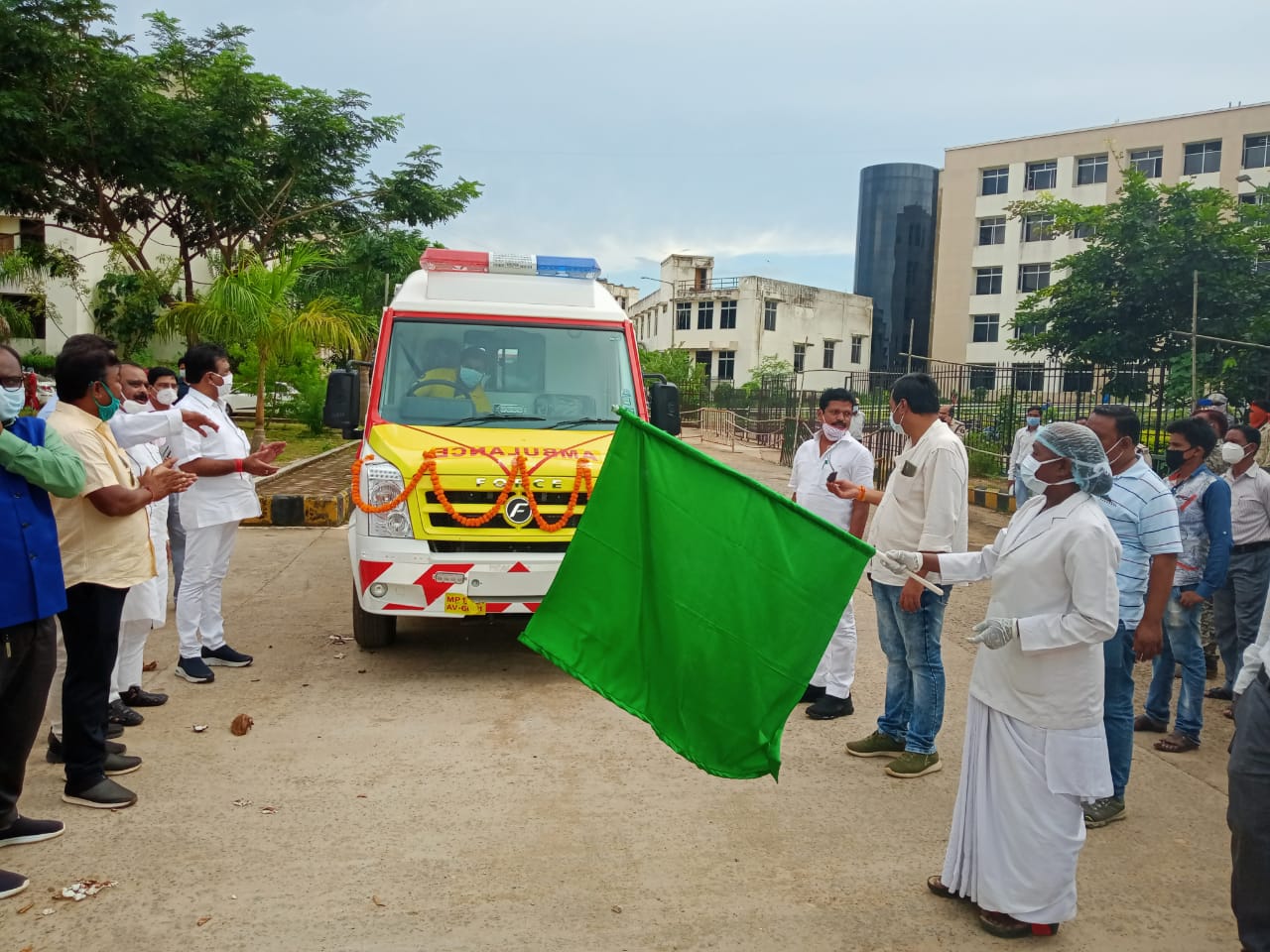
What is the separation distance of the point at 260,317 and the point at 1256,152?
1595 inches

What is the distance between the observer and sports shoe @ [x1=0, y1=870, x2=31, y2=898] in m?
3.46

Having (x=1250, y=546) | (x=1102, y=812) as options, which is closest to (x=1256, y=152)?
(x=1250, y=546)

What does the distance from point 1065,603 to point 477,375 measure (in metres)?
4.45

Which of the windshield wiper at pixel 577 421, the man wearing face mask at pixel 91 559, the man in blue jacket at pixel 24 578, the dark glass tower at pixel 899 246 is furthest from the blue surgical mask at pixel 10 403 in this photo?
the dark glass tower at pixel 899 246

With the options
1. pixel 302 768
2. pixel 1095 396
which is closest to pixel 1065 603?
pixel 302 768

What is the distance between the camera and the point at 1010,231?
155 ft

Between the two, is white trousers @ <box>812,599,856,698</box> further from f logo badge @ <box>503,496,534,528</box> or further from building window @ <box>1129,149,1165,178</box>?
building window @ <box>1129,149,1165,178</box>

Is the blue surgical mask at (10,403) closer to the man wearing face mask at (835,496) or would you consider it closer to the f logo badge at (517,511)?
the f logo badge at (517,511)

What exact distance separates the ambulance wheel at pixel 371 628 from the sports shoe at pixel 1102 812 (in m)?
4.35

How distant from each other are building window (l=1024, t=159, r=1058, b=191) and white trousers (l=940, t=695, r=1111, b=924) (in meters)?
48.5

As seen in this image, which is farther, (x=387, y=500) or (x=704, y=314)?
(x=704, y=314)

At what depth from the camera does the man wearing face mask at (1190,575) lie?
537 centimetres

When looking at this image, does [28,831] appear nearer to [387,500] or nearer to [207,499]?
[207,499]

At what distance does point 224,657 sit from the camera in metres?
6.37
